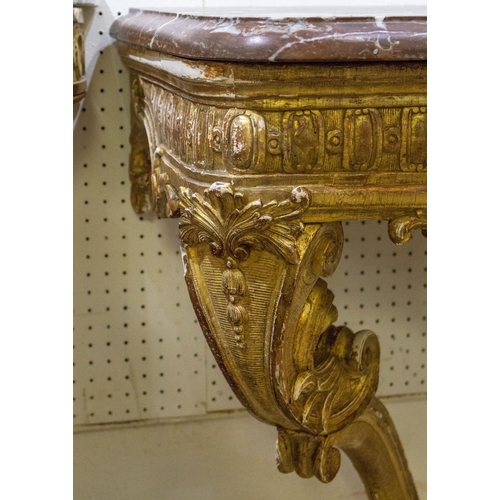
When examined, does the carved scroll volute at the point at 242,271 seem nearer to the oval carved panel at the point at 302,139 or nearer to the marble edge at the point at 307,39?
the oval carved panel at the point at 302,139

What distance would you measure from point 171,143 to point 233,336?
10.8 inches

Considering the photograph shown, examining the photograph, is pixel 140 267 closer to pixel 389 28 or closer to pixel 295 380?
pixel 295 380

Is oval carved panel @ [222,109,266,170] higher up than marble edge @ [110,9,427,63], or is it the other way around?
marble edge @ [110,9,427,63]

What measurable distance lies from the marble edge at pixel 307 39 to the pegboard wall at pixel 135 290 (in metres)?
0.66

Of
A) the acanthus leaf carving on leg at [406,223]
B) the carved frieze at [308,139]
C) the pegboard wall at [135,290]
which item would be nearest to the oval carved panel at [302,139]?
the carved frieze at [308,139]

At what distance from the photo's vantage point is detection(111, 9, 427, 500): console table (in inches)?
32.3

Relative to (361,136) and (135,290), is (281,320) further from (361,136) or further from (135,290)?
(135,290)

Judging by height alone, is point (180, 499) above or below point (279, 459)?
below

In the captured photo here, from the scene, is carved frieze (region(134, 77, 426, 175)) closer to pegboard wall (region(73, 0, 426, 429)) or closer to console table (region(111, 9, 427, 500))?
console table (region(111, 9, 427, 500))

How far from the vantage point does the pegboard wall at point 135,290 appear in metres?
1.51

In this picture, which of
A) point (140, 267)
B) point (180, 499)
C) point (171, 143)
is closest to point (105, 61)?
point (140, 267)

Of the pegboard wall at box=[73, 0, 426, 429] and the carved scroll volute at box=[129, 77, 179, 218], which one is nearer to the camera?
the carved scroll volute at box=[129, 77, 179, 218]

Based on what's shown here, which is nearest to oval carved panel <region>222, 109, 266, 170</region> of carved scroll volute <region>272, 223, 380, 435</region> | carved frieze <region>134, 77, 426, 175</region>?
carved frieze <region>134, 77, 426, 175</region>

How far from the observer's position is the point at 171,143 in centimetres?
102
